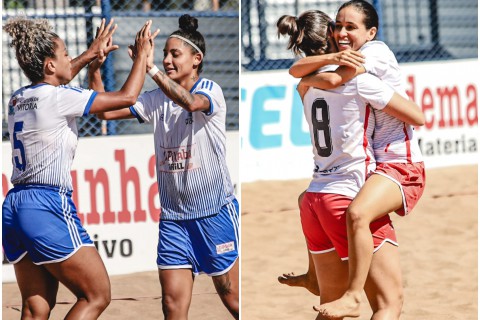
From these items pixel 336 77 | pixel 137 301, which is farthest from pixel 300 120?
pixel 336 77

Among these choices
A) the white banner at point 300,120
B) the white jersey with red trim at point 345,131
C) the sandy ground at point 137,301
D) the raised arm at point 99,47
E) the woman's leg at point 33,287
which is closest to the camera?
the white jersey with red trim at point 345,131

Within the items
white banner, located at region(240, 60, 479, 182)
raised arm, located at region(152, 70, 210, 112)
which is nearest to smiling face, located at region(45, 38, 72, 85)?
raised arm, located at region(152, 70, 210, 112)

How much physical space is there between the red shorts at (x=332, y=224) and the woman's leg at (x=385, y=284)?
63mm

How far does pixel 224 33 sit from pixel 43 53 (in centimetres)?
648

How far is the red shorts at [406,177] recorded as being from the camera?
4.18 metres

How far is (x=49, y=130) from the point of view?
4359 millimetres

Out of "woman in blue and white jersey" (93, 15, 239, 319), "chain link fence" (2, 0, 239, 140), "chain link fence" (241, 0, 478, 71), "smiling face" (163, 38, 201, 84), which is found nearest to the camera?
"woman in blue and white jersey" (93, 15, 239, 319)

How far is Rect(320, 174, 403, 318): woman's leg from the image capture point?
159 inches

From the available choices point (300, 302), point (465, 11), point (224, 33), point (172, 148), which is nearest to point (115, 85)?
point (224, 33)

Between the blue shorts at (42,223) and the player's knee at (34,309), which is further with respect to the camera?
the player's knee at (34,309)

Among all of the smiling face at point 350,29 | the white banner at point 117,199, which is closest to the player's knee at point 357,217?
the smiling face at point 350,29

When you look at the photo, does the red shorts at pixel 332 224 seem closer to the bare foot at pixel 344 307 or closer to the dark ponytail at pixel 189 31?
the bare foot at pixel 344 307

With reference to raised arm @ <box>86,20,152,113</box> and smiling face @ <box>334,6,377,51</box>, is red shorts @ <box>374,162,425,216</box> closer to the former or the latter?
smiling face @ <box>334,6,377,51</box>

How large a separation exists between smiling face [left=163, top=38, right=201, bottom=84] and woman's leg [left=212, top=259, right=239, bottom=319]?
106 cm
